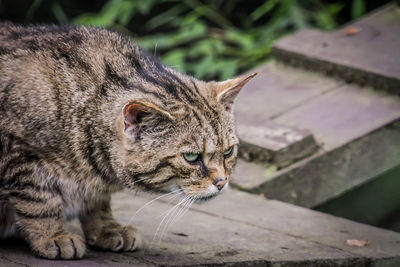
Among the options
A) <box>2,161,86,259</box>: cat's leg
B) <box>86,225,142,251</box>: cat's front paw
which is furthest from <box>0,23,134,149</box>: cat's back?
<box>86,225,142,251</box>: cat's front paw

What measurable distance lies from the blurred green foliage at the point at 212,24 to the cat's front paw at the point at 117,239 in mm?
3124

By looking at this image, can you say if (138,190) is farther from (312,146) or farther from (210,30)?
(210,30)

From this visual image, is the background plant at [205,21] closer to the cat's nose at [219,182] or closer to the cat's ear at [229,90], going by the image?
the cat's ear at [229,90]

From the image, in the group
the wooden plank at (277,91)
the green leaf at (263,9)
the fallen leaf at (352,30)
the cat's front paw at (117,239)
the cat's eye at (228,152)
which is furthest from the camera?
the green leaf at (263,9)

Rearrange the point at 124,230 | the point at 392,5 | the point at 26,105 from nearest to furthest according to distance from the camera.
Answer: the point at 26,105 < the point at 124,230 < the point at 392,5

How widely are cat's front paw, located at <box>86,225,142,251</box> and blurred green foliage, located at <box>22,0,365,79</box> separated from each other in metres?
3.12

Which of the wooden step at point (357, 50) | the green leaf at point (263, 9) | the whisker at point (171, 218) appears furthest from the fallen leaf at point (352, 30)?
the whisker at point (171, 218)

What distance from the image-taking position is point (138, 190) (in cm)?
388

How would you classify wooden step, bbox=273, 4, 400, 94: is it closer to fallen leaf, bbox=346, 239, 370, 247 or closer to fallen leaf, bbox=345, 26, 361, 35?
fallen leaf, bbox=345, 26, 361, 35

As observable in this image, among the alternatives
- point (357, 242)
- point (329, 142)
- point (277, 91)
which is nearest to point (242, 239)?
point (357, 242)

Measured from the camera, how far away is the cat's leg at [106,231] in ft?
13.3

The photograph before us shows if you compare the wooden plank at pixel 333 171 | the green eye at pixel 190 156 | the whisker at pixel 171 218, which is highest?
the green eye at pixel 190 156

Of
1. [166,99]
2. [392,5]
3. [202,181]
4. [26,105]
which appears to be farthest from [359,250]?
[392,5]

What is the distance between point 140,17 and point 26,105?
487 cm
